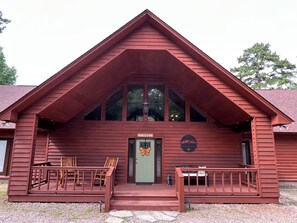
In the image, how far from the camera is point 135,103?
834cm

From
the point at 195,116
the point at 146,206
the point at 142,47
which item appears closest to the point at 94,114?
the point at 142,47

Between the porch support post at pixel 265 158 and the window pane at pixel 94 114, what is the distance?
556cm

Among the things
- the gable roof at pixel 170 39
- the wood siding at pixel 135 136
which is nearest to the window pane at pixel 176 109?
the wood siding at pixel 135 136

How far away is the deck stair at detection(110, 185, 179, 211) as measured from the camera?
534 cm

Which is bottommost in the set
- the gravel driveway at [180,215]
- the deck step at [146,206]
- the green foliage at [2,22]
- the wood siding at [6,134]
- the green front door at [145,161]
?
the gravel driveway at [180,215]

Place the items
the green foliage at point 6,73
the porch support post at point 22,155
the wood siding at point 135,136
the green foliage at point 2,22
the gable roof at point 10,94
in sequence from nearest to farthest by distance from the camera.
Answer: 1. the porch support post at point 22,155
2. the wood siding at point 135,136
3. the gable roof at point 10,94
4. the green foliage at point 2,22
5. the green foliage at point 6,73

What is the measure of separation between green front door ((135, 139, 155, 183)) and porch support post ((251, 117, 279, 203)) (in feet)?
12.0

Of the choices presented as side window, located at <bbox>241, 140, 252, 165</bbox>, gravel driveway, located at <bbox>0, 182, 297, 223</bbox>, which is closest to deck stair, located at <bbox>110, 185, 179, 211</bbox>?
gravel driveway, located at <bbox>0, 182, 297, 223</bbox>

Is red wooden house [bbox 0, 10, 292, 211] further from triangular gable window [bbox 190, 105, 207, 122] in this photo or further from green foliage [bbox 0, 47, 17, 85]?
green foliage [bbox 0, 47, 17, 85]

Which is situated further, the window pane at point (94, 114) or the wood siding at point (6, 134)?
the wood siding at point (6, 134)

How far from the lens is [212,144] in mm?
8078

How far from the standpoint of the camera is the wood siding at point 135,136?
26.0ft

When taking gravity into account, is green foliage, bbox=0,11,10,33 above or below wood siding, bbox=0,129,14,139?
above

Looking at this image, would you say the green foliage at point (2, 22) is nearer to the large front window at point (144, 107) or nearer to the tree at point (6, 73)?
the tree at point (6, 73)
